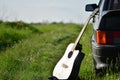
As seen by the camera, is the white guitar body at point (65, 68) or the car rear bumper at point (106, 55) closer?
the car rear bumper at point (106, 55)

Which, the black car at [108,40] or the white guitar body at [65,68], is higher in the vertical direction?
the black car at [108,40]

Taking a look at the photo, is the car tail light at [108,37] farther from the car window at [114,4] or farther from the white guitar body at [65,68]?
the white guitar body at [65,68]

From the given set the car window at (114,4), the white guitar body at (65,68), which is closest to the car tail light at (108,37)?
the car window at (114,4)

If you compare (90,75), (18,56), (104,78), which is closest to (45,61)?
(18,56)

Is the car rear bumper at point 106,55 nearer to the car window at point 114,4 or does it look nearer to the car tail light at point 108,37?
the car tail light at point 108,37

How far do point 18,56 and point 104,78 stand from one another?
4.51m

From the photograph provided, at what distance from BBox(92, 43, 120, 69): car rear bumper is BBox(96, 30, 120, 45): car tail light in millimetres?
81

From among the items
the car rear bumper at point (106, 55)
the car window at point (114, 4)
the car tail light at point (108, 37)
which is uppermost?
the car window at point (114, 4)

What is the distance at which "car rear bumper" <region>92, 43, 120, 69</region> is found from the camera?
742cm

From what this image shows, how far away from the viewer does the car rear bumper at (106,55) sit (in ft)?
24.3

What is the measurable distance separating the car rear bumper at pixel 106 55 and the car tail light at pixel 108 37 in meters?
0.08

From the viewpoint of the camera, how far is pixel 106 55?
746 cm

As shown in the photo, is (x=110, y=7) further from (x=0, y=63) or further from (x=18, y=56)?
(x=18, y=56)

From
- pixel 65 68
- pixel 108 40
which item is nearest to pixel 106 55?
pixel 108 40
